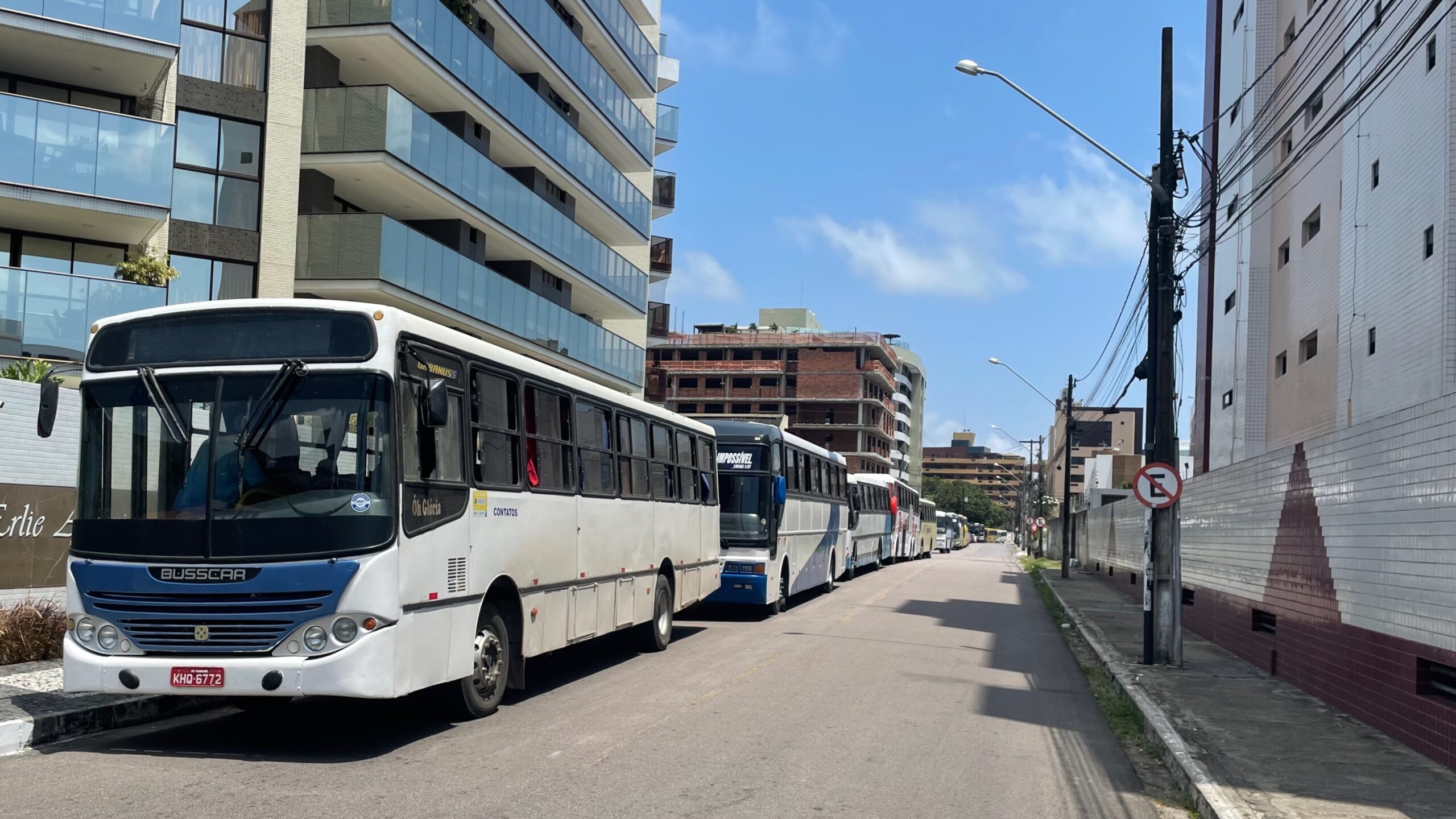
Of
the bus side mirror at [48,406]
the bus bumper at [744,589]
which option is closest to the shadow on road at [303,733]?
the bus side mirror at [48,406]

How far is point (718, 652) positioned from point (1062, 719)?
5.36m

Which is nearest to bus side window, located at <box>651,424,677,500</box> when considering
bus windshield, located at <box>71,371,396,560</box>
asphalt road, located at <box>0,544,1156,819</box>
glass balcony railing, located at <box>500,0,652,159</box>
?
asphalt road, located at <box>0,544,1156,819</box>

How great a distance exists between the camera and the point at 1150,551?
1599 centimetres

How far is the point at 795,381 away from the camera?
12312 centimetres

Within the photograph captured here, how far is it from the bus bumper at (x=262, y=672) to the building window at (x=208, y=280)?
15.7 metres

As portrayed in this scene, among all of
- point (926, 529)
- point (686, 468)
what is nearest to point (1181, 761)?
point (686, 468)

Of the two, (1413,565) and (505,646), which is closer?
(1413,565)

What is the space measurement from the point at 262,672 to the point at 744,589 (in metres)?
13.1

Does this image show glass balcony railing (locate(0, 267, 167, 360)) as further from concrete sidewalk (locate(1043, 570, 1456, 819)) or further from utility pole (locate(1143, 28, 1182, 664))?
concrete sidewalk (locate(1043, 570, 1456, 819))

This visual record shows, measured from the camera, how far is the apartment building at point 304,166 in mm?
19844

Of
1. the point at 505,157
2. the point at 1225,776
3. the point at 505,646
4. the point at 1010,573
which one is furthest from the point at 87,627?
the point at 1010,573

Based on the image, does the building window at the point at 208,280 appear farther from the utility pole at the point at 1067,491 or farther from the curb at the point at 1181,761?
the utility pole at the point at 1067,491

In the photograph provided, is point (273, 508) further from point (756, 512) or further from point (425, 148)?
point (425, 148)

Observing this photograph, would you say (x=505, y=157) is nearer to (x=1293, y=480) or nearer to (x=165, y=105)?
(x=165, y=105)
